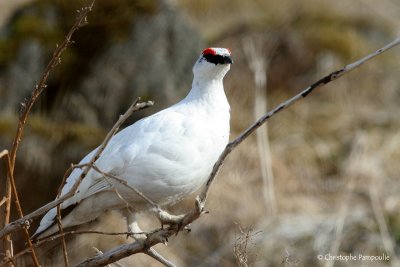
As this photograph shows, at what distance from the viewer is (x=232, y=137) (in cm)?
773

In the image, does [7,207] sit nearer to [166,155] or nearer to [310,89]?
[166,155]

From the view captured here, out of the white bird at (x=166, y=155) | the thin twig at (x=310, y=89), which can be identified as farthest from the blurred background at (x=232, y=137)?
the thin twig at (x=310, y=89)

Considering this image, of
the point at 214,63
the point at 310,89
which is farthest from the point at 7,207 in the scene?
the point at 214,63

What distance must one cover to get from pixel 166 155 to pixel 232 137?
4325mm

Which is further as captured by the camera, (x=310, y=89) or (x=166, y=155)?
(x=166, y=155)

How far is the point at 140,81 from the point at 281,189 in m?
1.68

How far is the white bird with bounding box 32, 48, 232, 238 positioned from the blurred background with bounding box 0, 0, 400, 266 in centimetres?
147


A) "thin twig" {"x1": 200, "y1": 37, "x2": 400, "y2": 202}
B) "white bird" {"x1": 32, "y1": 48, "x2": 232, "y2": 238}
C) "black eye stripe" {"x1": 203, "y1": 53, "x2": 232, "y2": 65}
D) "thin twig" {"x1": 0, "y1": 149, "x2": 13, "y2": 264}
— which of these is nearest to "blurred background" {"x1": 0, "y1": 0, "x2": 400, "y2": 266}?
"white bird" {"x1": 32, "y1": 48, "x2": 232, "y2": 238}

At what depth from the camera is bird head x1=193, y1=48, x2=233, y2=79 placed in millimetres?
3680

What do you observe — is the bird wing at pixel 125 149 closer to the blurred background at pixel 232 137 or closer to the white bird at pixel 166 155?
the white bird at pixel 166 155

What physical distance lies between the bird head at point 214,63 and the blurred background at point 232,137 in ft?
5.04

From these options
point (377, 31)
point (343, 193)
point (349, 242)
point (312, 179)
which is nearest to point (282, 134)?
point (312, 179)

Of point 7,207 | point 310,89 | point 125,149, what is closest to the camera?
point 310,89

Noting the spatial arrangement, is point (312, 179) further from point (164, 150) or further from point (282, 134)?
point (164, 150)
